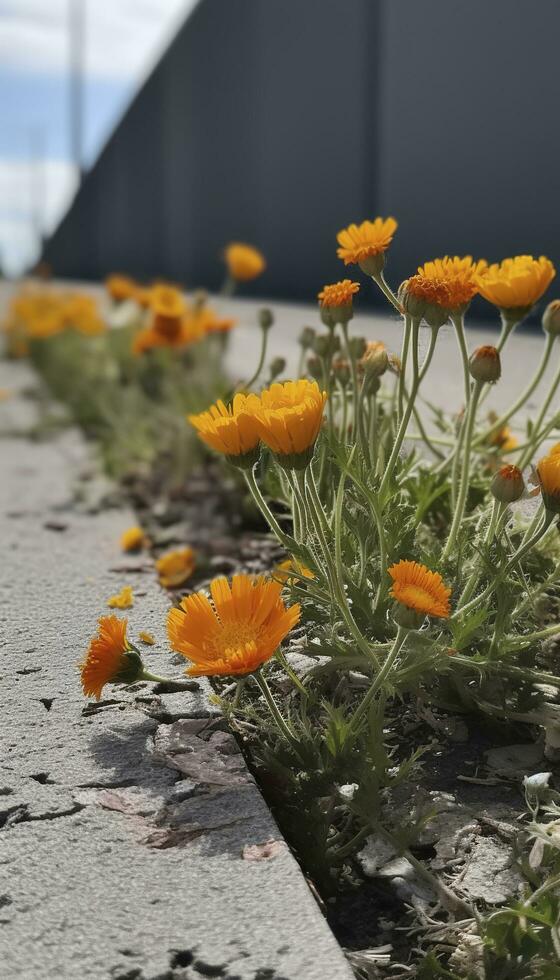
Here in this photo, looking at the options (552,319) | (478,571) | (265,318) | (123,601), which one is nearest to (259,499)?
(478,571)

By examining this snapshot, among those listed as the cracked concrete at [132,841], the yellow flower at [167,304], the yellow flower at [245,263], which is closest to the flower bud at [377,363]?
the cracked concrete at [132,841]

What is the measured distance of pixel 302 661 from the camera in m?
1.62

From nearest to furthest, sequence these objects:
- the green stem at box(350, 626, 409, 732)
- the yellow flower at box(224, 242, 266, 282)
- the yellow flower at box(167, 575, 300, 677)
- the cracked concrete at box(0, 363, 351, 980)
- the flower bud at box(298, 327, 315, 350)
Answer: the cracked concrete at box(0, 363, 351, 980) → the green stem at box(350, 626, 409, 732) → the yellow flower at box(167, 575, 300, 677) → the flower bud at box(298, 327, 315, 350) → the yellow flower at box(224, 242, 266, 282)

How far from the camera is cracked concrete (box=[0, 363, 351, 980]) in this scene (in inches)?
42.0

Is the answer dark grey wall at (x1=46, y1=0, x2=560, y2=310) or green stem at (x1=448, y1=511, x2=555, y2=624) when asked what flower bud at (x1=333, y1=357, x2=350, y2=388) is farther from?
green stem at (x1=448, y1=511, x2=555, y2=624)

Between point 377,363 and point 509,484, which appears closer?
point 509,484

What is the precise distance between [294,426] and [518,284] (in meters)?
0.42

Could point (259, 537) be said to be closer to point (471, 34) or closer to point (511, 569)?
point (511, 569)

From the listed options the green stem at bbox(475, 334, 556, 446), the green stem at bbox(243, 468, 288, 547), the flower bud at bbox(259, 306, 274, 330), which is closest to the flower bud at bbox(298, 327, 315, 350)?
the flower bud at bbox(259, 306, 274, 330)

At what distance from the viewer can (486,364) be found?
1.42 metres

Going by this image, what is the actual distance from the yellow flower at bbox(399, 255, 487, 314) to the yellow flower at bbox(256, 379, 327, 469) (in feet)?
0.66

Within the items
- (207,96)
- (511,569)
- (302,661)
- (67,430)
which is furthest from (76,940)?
(207,96)

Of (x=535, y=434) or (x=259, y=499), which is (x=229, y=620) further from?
(x=535, y=434)

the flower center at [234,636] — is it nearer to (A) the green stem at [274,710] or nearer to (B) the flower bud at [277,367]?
(A) the green stem at [274,710]
